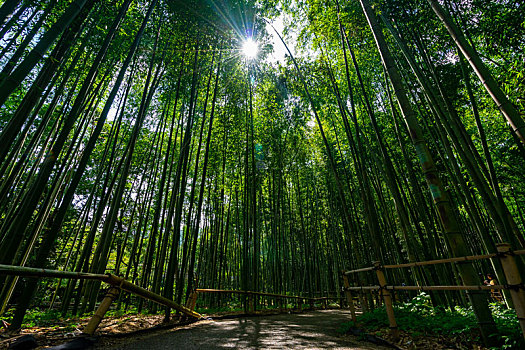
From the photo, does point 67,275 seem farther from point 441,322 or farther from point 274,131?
point 274,131

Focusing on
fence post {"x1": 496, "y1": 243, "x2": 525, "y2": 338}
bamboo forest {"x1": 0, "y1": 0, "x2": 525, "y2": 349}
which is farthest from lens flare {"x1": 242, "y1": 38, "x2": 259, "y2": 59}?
fence post {"x1": 496, "y1": 243, "x2": 525, "y2": 338}

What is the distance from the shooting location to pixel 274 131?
7.65 metres

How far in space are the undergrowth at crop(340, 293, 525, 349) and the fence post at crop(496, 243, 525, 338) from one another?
339mm

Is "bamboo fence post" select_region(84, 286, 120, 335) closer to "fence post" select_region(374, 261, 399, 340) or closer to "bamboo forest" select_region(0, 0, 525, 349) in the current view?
"bamboo forest" select_region(0, 0, 525, 349)

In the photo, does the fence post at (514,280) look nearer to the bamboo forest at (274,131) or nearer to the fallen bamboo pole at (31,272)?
the bamboo forest at (274,131)

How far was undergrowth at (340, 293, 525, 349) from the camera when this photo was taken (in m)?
1.65

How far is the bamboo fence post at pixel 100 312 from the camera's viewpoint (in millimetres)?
1863

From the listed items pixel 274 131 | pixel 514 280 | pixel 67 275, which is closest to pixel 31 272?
pixel 67 275

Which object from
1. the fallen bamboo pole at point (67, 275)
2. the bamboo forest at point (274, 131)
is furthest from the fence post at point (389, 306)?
the fallen bamboo pole at point (67, 275)

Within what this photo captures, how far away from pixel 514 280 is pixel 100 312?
3.04m

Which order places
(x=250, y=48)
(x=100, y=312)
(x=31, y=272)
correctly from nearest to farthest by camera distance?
(x=31, y=272)
(x=100, y=312)
(x=250, y=48)

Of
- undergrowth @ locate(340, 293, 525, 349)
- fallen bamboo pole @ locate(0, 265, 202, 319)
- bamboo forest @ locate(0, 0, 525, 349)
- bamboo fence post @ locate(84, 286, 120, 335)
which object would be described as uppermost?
bamboo forest @ locate(0, 0, 525, 349)

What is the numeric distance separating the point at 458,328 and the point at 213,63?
5824 millimetres

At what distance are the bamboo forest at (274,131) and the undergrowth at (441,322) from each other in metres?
0.02
